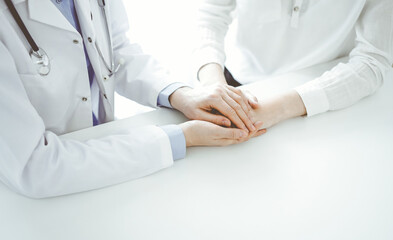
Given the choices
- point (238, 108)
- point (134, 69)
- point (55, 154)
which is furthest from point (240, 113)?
point (55, 154)

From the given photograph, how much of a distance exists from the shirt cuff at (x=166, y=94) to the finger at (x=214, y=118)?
125 mm

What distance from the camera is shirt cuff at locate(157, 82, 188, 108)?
98 cm

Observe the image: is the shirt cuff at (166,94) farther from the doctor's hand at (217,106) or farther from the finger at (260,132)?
the finger at (260,132)

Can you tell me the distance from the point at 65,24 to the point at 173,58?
0.89 m

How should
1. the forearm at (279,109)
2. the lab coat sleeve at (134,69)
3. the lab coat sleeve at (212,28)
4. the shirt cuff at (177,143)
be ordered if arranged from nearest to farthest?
the shirt cuff at (177,143)
the forearm at (279,109)
the lab coat sleeve at (134,69)
the lab coat sleeve at (212,28)

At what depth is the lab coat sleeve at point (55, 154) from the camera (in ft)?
2.21

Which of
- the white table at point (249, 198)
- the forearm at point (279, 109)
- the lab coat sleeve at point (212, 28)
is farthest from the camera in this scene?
the lab coat sleeve at point (212, 28)

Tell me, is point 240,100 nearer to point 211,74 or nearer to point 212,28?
point 211,74

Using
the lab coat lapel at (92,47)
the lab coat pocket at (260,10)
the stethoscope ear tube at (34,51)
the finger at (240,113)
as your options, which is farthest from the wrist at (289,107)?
the stethoscope ear tube at (34,51)

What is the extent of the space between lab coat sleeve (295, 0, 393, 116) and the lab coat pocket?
0.93 feet

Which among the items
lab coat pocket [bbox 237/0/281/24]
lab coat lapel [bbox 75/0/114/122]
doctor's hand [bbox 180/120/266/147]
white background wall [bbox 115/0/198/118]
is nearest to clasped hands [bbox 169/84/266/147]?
doctor's hand [bbox 180/120/266/147]

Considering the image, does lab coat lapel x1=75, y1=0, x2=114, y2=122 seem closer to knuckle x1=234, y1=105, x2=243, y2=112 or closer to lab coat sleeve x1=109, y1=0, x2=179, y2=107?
lab coat sleeve x1=109, y1=0, x2=179, y2=107

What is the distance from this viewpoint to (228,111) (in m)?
0.91

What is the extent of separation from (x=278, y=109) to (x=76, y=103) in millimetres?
594
